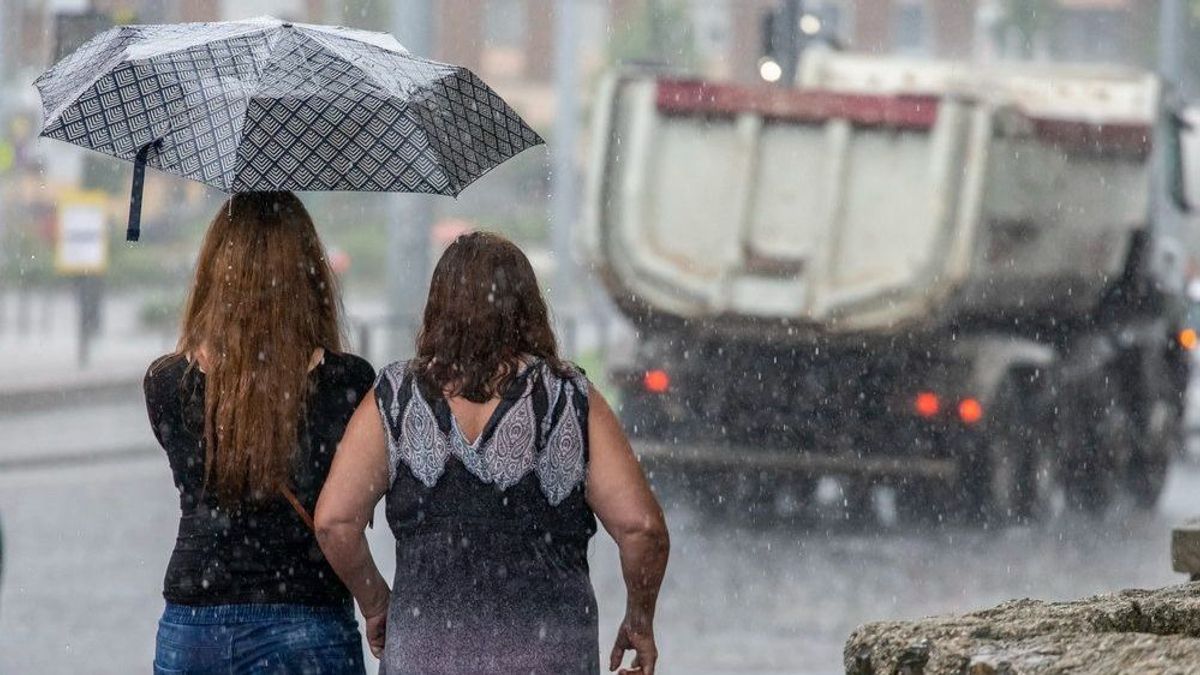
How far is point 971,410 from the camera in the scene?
11344 millimetres

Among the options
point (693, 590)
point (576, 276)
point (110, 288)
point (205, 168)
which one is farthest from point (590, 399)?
point (110, 288)

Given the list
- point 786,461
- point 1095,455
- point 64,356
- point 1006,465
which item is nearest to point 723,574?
point 786,461

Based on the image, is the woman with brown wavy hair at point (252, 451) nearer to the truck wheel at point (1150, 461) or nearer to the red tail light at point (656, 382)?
the red tail light at point (656, 382)

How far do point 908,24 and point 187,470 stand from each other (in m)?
19.1

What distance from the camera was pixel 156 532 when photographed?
36.4 feet

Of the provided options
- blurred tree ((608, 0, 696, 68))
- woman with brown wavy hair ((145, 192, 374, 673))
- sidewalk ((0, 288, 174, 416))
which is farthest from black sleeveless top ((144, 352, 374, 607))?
blurred tree ((608, 0, 696, 68))

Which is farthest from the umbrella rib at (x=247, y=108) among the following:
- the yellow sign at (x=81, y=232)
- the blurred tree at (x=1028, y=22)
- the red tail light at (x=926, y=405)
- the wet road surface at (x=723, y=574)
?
the blurred tree at (x=1028, y=22)

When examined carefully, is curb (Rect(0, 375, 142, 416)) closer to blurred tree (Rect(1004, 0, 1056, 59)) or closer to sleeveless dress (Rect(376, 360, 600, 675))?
→ blurred tree (Rect(1004, 0, 1056, 59))

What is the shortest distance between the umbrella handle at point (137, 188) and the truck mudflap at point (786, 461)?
783 cm

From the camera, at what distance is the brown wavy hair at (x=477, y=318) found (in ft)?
10.8

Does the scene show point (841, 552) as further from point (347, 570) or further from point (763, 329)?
point (347, 570)

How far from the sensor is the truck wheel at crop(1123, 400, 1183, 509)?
1317 centimetres

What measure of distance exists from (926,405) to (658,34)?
23005 mm

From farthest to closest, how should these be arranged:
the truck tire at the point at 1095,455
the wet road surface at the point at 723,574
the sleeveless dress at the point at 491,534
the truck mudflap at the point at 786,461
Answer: the truck tire at the point at 1095,455
the truck mudflap at the point at 786,461
the wet road surface at the point at 723,574
the sleeveless dress at the point at 491,534
